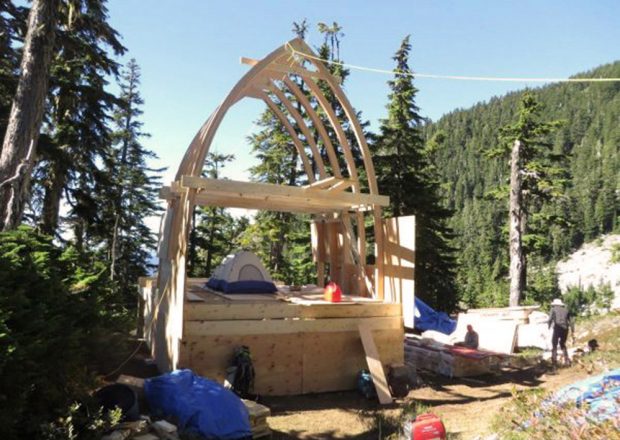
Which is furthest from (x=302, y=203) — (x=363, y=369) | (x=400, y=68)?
(x=400, y=68)

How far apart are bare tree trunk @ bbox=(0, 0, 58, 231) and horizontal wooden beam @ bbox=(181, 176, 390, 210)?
3430 millimetres

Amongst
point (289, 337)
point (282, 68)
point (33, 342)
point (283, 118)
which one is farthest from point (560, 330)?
point (33, 342)

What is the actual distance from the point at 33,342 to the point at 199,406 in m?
2.31

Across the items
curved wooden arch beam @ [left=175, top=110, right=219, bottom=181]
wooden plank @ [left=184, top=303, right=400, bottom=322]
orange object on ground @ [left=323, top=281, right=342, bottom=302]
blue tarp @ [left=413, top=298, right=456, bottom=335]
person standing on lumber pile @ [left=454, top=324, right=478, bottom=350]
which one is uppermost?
curved wooden arch beam @ [left=175, top=110, right=219, bottom=181]

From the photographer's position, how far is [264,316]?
7664 millimetres

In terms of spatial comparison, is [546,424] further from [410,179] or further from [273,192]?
[410,179]

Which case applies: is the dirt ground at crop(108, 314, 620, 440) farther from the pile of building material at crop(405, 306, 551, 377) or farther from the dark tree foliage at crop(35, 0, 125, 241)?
the dark tree foliage at crop(35, 0, 125, 241)

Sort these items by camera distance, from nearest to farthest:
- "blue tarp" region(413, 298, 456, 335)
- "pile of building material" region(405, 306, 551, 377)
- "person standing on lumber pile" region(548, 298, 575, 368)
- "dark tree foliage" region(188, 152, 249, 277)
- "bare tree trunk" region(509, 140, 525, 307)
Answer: "pile of building material" region(405, 306, 551, 377), "person standing on lumber pile" region(548, 298, 575, 368), "blue tarp" region(413, 298, 456, 335), "bare tree trunk" region(509, 140, 525, 307), "dark tree foliage" region(188, 152, 249, 277)

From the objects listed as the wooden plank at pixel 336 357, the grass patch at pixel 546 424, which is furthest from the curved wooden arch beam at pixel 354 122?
the grass patch at pixel 546 424

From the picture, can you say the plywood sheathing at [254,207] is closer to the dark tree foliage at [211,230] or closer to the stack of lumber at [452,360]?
the stack of lumber at [452,360]

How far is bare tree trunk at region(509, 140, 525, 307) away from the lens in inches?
710

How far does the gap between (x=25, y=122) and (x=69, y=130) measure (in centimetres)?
Result: 656

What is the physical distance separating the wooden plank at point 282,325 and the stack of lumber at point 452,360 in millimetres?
1516

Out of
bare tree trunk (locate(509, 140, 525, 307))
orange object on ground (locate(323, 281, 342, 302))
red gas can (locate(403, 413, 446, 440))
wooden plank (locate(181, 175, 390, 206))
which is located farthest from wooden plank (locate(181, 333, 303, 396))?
bare tree trunk (locate(509, 140, 525, 307))
